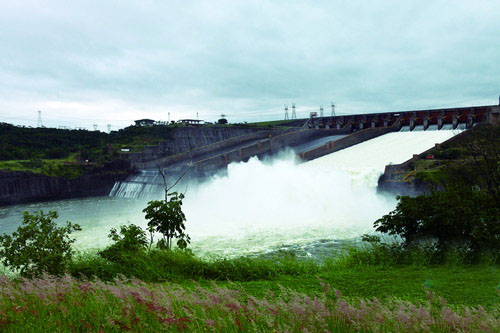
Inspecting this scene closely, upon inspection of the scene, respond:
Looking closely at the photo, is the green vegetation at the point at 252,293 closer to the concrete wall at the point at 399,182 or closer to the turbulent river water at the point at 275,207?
the turbulent river water at the point at 275,207

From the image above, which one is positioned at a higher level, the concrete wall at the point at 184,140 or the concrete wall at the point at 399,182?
the concrete wall at the point at 184,140

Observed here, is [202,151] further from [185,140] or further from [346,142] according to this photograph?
[346,142]

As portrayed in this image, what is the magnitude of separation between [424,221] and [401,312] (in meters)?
6.38

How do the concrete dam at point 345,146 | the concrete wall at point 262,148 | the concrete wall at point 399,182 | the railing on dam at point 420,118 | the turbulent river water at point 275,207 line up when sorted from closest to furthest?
1. the turbulent river water at point 275,207
2. the concrete wall at point 399,182
3. the concrete dam at point 345,146
4. the concrete wall at point 262,148
5. the railing on dam at point 420,118

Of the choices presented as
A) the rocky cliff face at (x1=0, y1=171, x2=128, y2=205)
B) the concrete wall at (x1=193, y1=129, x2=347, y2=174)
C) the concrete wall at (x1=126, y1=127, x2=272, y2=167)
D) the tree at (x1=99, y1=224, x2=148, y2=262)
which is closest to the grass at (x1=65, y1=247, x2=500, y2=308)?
the tree at (x1=99, y1=224, x2=148, y2=262)

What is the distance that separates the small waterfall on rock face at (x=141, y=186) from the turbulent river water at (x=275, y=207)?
3.36 feet

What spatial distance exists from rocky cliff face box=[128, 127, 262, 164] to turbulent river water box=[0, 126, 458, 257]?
8497 mm

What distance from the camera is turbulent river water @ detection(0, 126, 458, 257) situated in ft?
47.3

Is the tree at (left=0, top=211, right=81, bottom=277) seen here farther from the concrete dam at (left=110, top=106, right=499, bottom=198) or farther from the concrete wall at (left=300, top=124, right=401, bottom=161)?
the concrete wall at (left=300, top=124, right=401, bottom=161)

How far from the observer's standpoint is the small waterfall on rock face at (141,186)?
27.8 metres

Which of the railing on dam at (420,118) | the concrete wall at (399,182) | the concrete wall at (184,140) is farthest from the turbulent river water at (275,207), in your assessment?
the concrete wall at (184,140)

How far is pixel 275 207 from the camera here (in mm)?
20797

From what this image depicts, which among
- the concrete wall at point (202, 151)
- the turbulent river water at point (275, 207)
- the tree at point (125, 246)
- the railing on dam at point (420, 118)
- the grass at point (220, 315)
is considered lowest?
the turbulent river water at point (275, 207)

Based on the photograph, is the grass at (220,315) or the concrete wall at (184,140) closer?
the grass at (220,315)
